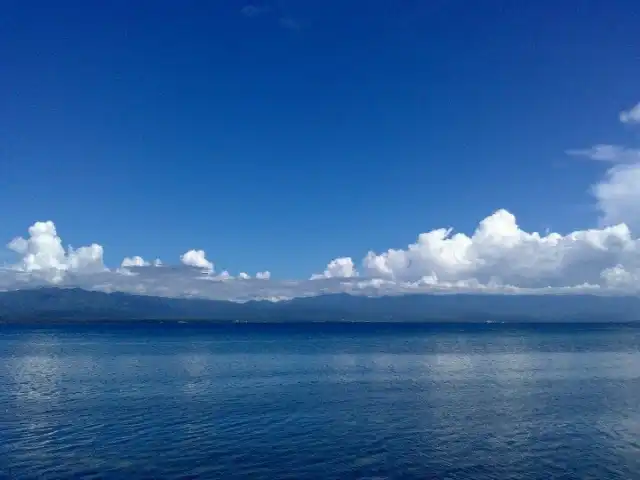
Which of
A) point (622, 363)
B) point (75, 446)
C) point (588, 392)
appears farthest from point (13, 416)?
point (622, 363)

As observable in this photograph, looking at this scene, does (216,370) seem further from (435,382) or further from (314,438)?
(314,438)

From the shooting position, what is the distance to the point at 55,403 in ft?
226

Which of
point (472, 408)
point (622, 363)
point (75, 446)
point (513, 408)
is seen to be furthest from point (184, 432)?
point (622, 363)

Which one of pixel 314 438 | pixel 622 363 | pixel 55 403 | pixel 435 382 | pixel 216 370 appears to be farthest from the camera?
pixel 622 363

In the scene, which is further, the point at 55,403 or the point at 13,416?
the point at 55,403

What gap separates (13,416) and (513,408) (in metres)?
55.4

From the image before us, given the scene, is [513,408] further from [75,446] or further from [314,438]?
[75,446]

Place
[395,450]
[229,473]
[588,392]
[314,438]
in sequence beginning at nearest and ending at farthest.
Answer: [229,473] → [395,450] → [314,438] → [588,392]

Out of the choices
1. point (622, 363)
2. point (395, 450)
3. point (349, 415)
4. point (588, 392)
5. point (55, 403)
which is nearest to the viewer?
point (395, 450)

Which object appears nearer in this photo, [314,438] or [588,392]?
[314,438]

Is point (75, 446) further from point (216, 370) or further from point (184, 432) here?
point (216, 370)

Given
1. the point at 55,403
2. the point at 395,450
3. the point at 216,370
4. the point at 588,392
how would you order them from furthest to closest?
the point at 216,370
the point at 588,392
the point at 55,403
the point at 395,450

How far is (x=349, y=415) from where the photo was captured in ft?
197

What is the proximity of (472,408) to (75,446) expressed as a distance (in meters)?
42.3
